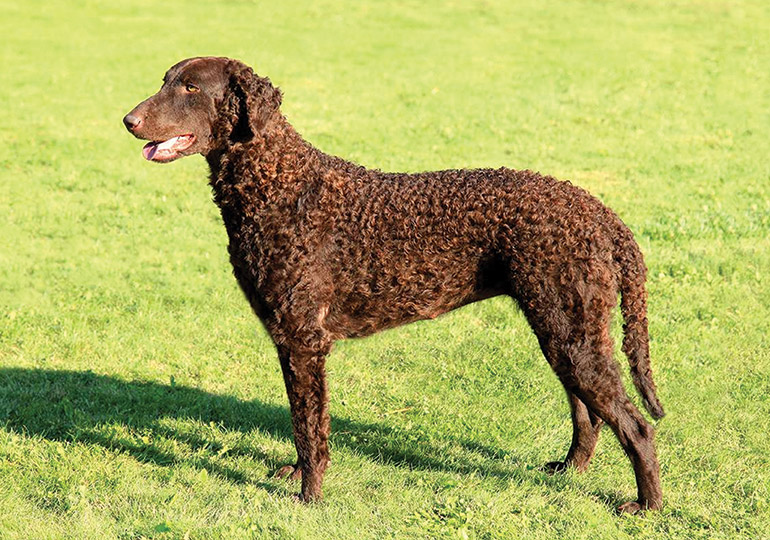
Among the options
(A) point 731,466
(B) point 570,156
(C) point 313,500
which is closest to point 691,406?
(A) point 731,466

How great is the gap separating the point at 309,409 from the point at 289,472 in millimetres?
624

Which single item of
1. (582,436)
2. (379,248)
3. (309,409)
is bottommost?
(582,436)

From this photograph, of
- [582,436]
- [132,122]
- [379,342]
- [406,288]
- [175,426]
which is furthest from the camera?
[379,342]

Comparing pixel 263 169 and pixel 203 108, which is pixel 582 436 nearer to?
pixel 263 169

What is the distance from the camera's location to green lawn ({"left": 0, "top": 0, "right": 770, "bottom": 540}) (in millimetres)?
4871

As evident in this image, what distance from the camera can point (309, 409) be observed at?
4863 mm

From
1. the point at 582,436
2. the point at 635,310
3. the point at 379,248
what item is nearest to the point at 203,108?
the point at 379,248

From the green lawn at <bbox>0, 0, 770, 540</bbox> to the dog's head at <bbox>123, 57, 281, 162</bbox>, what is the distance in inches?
72.5

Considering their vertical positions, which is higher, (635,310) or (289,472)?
(635,310)

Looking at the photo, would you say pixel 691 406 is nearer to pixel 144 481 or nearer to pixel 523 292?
pixel 523 292

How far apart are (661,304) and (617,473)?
2.74 metres

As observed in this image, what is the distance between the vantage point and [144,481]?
5074 mm

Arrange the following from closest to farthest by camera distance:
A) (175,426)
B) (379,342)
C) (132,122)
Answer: (132,122), (175,426), (379,342)

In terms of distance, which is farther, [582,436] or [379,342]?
[379,342]
